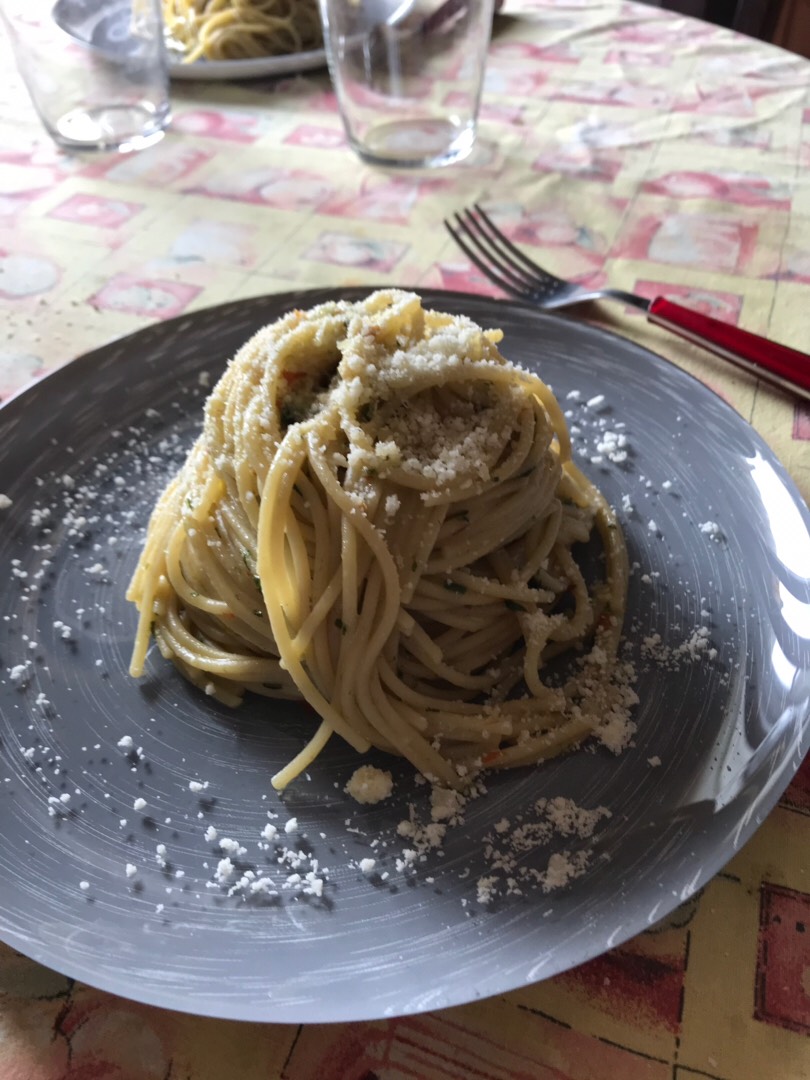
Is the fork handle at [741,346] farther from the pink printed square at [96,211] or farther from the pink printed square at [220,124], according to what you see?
the pink printed square at [220,124]

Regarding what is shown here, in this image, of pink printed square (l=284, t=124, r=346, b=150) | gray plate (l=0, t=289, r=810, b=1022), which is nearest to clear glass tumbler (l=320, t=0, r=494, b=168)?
pink printed square (l=284, t=124, r=346, b=150)

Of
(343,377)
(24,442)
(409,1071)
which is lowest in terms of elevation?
(409,1071)

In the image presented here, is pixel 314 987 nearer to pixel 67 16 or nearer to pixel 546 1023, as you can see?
pixel 546 1023

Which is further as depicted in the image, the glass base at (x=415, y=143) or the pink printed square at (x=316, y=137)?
the pink printed square at (x=316, y=137)

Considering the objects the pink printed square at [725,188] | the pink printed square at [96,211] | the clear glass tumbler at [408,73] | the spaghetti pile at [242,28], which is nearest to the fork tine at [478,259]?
the clear glass tumbler at [408,73]

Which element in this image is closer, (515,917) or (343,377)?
(515,917)

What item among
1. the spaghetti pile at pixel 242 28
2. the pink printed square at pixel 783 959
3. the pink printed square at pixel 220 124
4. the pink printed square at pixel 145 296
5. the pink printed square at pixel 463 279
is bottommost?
the pink printed square at pixel 783 959

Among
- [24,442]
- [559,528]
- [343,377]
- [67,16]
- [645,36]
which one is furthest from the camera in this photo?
[645,36]

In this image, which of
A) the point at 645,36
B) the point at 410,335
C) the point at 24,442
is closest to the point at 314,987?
the point at 410,335

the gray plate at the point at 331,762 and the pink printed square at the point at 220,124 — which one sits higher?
the pink printed square at the point at 220,124
